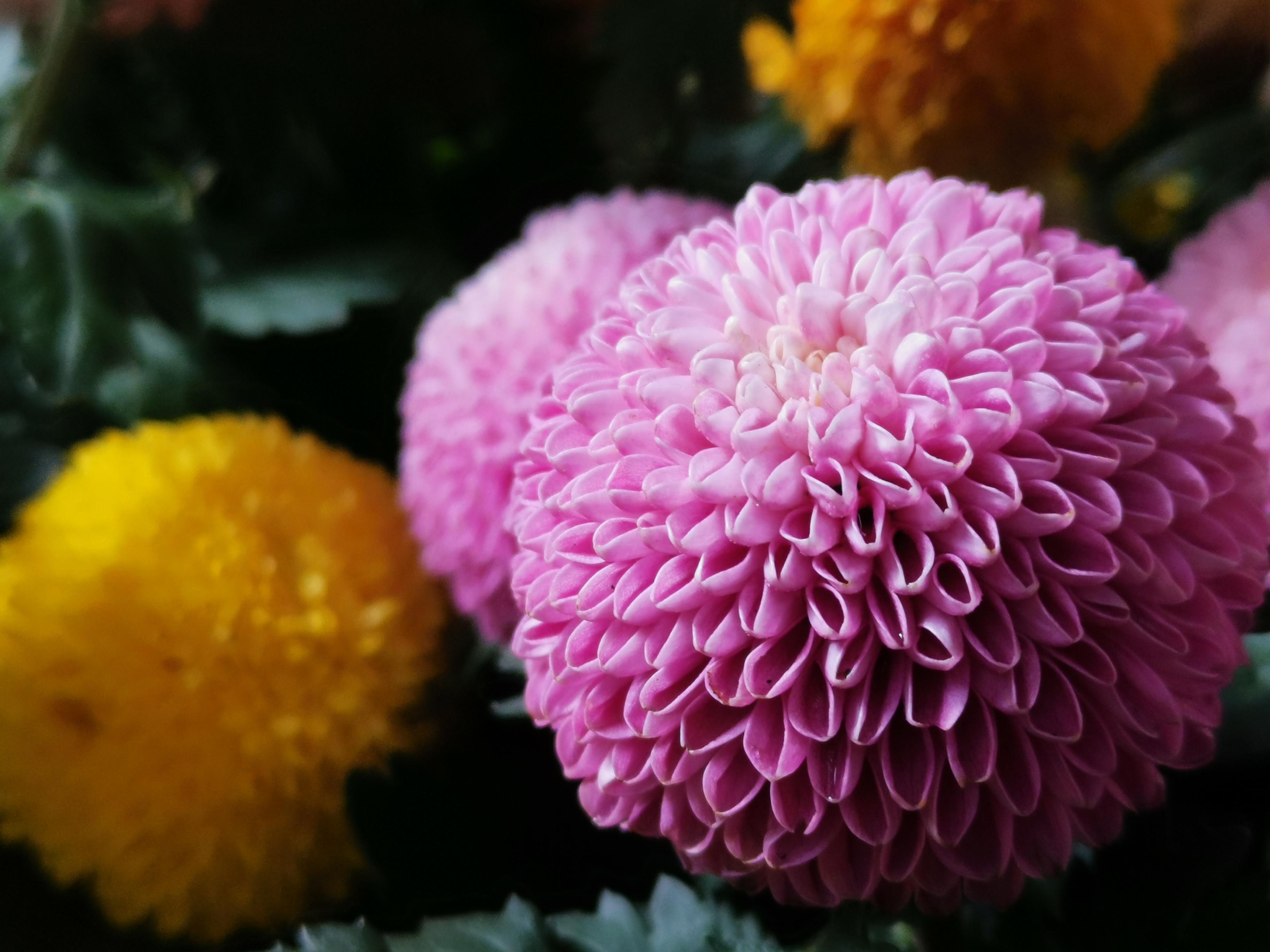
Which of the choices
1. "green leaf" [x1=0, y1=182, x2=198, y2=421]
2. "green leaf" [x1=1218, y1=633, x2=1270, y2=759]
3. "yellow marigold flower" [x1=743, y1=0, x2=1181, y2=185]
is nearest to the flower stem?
"green leaf" [x1=0, y1=182, x2=198, y2=421]

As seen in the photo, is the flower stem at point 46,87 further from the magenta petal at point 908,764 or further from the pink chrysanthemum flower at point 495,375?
the magenta petal at point 908,764

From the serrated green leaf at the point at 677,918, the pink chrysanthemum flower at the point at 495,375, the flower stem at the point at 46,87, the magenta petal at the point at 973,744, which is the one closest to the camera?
the magenta petal at the point at 973,744

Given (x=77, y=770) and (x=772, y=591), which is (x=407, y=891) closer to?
(x=77, y=770)

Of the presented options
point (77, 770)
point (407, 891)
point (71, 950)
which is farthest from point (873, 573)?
point (71, 950)

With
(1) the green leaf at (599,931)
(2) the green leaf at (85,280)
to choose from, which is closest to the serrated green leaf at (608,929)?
(1) the green leaf at (599,931)

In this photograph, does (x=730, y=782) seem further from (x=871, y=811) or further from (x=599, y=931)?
(x=599, y=931)

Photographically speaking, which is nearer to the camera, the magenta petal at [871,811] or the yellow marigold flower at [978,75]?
the magenta petal at [871,811]
